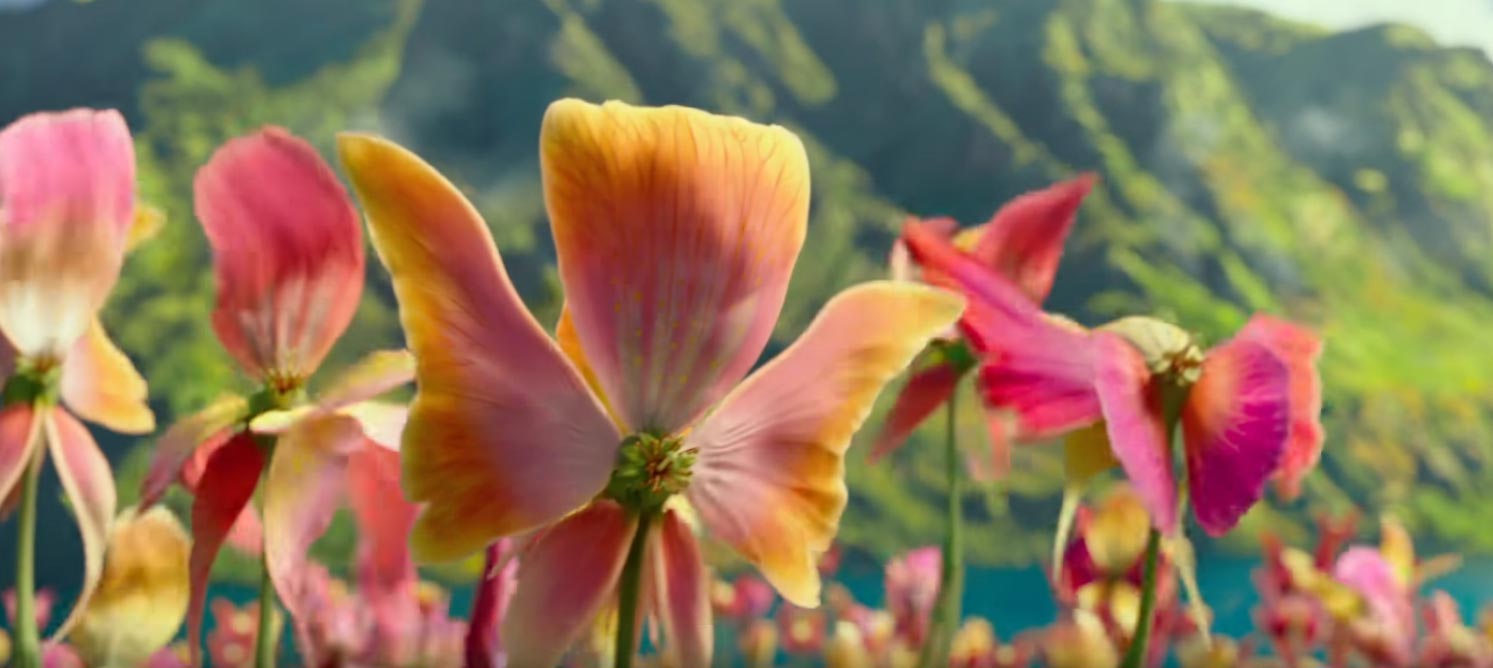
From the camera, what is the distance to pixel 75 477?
9.0 inches

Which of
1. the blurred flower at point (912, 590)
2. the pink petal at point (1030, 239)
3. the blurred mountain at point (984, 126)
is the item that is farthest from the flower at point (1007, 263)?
the blurred mountain at point (984, 126)

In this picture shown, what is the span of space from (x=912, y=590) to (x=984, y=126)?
41.9 ft

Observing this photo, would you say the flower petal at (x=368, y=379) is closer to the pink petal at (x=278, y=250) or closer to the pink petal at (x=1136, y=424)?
the pink petal at (x=278, y=250)

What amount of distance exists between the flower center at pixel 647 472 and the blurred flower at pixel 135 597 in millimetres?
121

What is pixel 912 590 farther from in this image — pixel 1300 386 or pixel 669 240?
pixel 669 240

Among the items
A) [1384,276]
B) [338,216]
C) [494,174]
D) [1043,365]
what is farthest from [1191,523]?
[1384,276]

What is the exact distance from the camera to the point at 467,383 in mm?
145

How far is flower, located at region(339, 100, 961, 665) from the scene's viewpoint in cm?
14

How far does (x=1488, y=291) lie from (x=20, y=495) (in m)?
15.7

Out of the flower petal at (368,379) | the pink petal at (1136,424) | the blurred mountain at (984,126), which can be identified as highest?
the flower petal at (368,379)

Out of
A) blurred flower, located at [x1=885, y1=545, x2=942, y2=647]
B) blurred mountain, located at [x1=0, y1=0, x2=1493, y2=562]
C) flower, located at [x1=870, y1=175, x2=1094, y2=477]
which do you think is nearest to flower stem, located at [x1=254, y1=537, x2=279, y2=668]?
flower, located at [x1=870, y1=175, x2=1094, y2=477]

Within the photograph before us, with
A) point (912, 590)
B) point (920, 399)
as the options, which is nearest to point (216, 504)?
point (920, 399)

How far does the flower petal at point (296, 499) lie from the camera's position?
199 mm

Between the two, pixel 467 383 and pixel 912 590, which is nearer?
pixel 467 383
